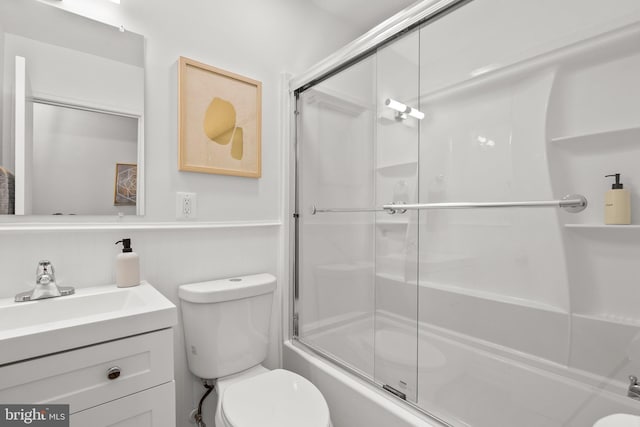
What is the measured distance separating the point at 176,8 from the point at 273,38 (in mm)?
511

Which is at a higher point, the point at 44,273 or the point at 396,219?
the point at 396,219

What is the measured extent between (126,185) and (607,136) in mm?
1737

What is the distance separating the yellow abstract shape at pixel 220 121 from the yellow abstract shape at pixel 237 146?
0.03 m

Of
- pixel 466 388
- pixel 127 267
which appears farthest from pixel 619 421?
pixel 127 267

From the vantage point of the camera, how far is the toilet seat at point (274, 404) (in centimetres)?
105

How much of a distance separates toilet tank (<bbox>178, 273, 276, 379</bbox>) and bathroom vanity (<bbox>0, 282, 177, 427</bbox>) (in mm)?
300

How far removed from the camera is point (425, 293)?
144 cm

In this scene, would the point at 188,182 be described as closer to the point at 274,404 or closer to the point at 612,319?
the point at 274,404

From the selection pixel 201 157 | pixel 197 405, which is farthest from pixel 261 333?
pixel 201 157

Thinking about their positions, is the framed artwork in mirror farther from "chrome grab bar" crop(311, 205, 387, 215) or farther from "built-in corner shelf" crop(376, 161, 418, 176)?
"built-in corner shelf" crop(376, 161, 418, 176)

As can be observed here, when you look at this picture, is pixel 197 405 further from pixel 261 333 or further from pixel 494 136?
pixel 494 136

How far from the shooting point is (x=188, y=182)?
1.47m

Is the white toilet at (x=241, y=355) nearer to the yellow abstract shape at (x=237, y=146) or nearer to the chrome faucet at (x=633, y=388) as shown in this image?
the yellow abstract shape at (x=237, y=146)

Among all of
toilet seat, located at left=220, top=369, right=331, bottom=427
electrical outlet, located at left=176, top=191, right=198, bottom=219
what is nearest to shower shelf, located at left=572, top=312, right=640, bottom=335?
toilet seat, located at left=220, top=369, right=331, bottom=427
